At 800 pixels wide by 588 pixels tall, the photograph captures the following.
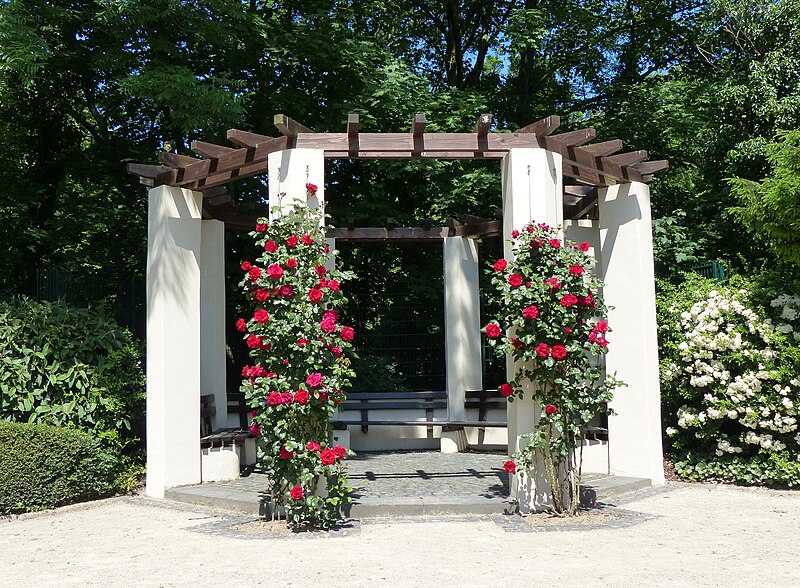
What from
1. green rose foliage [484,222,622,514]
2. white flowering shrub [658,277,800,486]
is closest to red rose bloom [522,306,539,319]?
green rose foliage [484,222,622,514]

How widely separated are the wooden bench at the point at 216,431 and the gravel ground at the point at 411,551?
1.02 metres

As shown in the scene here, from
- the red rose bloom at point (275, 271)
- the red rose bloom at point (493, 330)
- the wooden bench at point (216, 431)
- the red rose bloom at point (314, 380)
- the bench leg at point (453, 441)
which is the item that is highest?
the red rose bloom at point (275, 271)

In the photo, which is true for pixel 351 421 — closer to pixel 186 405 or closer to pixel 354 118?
pixel 186 405

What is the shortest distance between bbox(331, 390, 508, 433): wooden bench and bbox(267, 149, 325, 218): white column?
382 centimetres

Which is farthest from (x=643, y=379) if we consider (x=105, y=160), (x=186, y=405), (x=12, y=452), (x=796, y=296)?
(x=105, y=160)

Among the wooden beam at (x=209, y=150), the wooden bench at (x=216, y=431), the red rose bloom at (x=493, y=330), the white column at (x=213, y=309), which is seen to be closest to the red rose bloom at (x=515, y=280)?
the red rose bloom at (x=493, y=330)

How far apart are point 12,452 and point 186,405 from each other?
1517mm

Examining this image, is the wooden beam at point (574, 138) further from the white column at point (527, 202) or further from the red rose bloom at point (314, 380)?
the red rose bloom at point (314, 380)

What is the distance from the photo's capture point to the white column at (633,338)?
737cm

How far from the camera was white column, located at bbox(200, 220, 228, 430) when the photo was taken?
8.63 m

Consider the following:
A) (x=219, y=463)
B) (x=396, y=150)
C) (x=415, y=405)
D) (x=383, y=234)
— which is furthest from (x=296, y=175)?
(x=415, y=405)

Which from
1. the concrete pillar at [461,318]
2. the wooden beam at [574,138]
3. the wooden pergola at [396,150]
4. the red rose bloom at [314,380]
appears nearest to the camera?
the red rose bloom at [314,380]

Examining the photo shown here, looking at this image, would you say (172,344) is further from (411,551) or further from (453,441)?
(453,441)

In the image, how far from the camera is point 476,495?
21.3 ft
